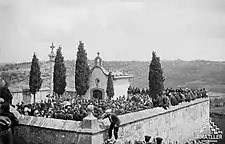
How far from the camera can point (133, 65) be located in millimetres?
30938

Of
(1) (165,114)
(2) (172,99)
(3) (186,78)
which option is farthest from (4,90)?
(3) (186,78)

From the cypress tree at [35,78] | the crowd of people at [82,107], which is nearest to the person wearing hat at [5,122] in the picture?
the crowd of people at [82,107]

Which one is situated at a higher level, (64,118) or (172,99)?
(172,99)

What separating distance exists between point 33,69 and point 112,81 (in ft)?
14.2

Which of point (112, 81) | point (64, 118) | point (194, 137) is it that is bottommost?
point (194, 137)

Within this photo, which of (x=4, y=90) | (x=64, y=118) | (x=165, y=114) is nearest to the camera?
(x=4, y=90)

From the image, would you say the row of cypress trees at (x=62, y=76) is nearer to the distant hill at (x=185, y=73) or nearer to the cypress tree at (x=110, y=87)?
the cypress tree at (x=110, y=87)

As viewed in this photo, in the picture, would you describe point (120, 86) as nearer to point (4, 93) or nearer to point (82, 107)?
point (82, 107)

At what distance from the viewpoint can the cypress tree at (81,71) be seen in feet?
52.5

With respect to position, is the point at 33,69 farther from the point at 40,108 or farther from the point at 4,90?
the point at 4,90

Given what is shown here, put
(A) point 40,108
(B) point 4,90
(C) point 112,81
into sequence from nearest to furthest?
(B) point 4,90 → (A) point 40,108 → (C) point 112,81

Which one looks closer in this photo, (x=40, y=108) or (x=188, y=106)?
(x=40, y=108)

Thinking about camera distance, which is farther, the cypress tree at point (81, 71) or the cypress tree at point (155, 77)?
the cypress tree at point (81, 71)

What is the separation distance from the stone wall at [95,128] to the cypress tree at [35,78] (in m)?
6.95
